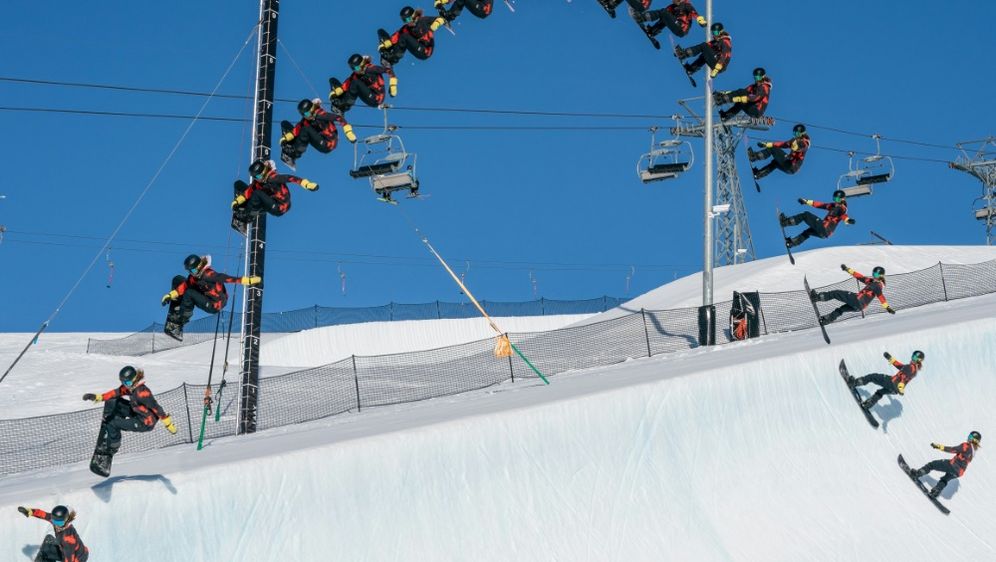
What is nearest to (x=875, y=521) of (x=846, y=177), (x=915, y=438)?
(x=915, y=438)

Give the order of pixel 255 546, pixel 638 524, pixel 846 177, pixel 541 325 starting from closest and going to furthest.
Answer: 1. pixel 255 546
2. pixel 638 524
3. pixel 846 177
4. pixel 541 325

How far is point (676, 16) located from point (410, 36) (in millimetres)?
5465

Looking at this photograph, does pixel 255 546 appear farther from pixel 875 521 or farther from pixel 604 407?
pixel 875 521

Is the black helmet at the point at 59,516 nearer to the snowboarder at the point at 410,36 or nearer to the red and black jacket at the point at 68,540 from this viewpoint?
the red and black jacket at the point at 68,540

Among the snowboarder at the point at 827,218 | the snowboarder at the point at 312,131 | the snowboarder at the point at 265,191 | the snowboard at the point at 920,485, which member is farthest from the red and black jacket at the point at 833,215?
the snowboarder at the point at 265,191

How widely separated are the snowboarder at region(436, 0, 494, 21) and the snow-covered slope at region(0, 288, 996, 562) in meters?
7.34

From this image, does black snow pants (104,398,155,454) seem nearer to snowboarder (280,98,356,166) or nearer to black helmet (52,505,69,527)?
black helmet (52,505,69,527)

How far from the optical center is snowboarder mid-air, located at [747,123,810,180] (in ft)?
81.1

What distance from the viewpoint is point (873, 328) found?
28.9 metres

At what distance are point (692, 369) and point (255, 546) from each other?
10.1 metres

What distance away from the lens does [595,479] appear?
62.6 feet

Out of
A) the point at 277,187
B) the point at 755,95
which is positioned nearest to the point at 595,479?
the point at 277,187

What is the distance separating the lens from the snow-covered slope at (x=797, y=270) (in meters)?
36.8

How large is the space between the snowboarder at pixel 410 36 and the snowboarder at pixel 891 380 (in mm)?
10376
